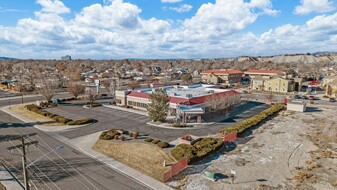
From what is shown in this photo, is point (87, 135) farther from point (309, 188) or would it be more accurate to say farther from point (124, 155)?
point (309, 188)

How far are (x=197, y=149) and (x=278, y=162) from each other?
32.0 ft

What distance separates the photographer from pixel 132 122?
A: 43.8 metres

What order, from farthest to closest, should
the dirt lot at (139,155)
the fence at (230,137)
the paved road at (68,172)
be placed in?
1. the fence at (230,137)
2. the dirt lot at (139,155)
3. the paved road at (68,172)

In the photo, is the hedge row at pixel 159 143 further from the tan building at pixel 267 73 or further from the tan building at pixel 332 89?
the tan building at pixel 267 73

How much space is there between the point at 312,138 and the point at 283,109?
20266 mm

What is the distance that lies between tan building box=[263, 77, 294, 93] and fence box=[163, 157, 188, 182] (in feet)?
226

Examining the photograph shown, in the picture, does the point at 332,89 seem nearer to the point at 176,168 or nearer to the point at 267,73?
the point at 267,73

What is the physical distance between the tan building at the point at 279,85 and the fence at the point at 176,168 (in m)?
68.9

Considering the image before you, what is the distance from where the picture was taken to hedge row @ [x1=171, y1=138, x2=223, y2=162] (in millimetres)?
27103

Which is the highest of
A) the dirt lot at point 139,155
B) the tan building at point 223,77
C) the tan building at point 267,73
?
the tan building at point 267,73

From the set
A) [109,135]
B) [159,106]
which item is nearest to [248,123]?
[159,106]

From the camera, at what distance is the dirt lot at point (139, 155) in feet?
82.8

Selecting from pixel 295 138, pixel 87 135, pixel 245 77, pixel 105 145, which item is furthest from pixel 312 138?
pixel 245 77

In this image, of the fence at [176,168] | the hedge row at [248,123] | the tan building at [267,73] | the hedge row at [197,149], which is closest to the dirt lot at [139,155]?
the fence at [176,168]
